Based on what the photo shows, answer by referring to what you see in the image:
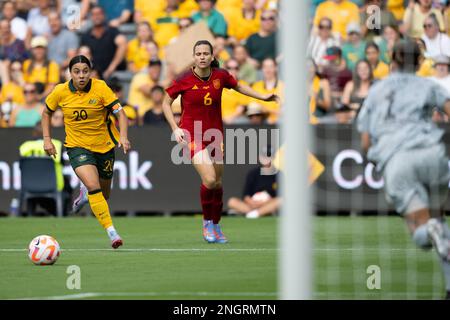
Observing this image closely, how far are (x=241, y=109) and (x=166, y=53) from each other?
2506mm

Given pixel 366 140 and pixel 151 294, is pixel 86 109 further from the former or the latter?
pixel 366 140

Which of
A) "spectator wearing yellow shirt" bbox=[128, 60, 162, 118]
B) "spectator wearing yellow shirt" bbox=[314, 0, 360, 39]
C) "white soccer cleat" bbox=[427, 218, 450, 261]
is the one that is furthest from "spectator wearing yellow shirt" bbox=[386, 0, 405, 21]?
"white soccer cleat" bbox=[427, 218, 450, 261]

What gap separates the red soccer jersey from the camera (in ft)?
49.4

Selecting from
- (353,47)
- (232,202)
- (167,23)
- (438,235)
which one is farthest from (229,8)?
(438,235)

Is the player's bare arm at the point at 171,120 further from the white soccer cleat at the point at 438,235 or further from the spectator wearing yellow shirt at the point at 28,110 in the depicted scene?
the spectator wearing yellow shirt at the point at 28,110

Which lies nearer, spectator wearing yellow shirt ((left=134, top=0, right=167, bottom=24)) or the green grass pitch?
the green grass pitch

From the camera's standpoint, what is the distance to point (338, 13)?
69.4 feet

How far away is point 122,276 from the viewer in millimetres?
11828

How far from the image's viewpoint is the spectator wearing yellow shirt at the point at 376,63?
63.9ft

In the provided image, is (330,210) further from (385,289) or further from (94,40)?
(385,289)

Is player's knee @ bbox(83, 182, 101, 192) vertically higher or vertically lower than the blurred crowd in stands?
lower

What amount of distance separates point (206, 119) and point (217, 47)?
691 centimetres

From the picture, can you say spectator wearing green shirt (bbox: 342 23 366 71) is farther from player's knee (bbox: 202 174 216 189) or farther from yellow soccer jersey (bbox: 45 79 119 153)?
yellow soccer jersey (bbox: 45 79 119 153)

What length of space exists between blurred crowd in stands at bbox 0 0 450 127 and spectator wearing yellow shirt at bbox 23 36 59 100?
2cm
